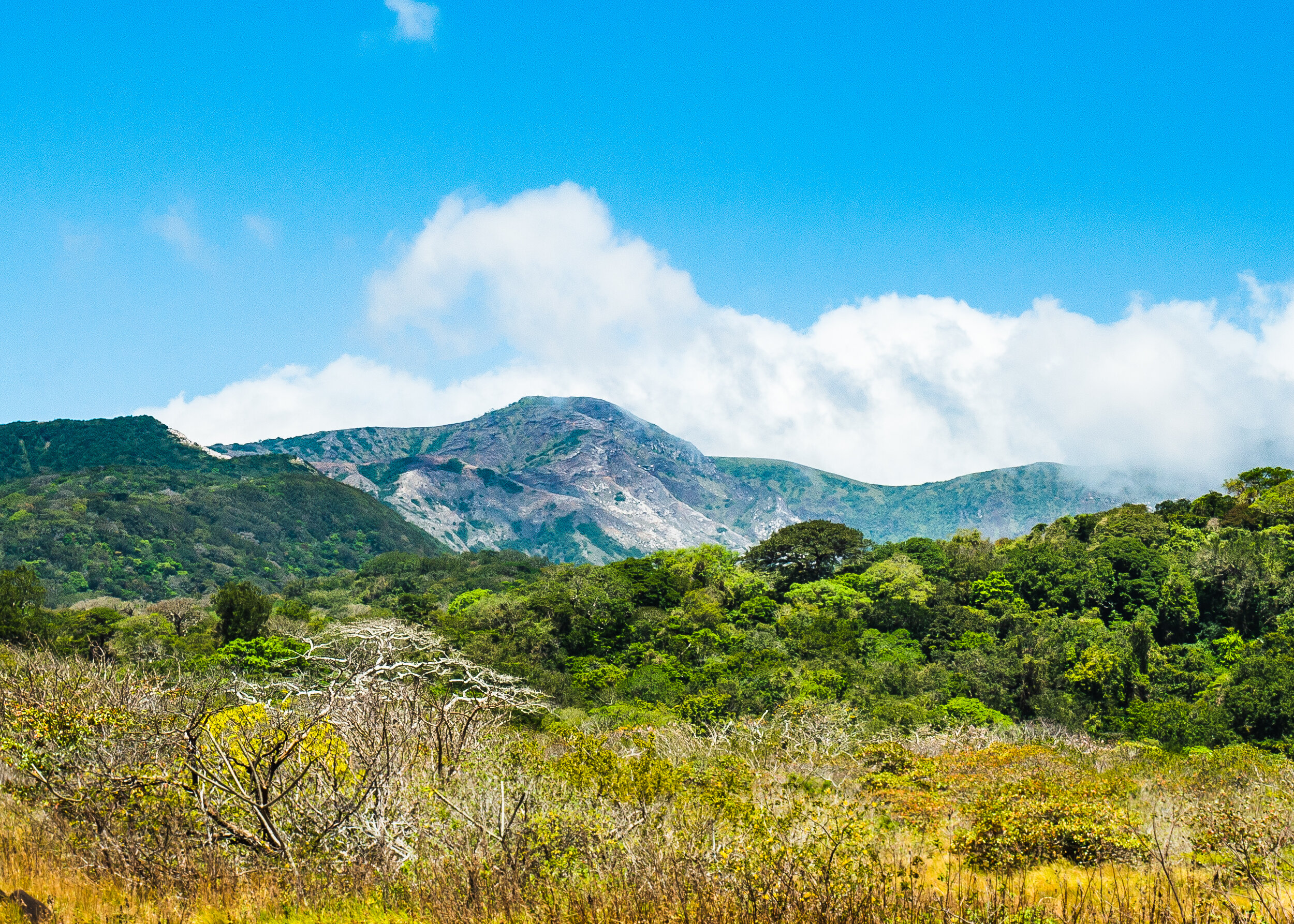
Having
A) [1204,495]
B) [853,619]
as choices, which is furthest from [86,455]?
[1204,495]

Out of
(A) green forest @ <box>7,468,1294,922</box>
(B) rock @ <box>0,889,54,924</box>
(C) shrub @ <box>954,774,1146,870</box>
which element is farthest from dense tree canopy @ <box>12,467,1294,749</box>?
(B) rock @ <box>0,889,54,924</box>

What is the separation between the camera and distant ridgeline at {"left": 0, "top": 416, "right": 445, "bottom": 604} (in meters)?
104

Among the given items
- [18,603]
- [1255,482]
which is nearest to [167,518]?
[18,603]

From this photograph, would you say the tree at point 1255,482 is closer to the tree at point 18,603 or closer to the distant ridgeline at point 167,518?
the tree at point 18,603

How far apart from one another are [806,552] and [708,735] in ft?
110

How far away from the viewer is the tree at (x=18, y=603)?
4259 cm

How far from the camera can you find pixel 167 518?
122 metres

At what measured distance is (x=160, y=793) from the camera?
855cm

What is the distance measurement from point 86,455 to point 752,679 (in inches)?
8111

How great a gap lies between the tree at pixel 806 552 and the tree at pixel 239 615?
3349 centimetres

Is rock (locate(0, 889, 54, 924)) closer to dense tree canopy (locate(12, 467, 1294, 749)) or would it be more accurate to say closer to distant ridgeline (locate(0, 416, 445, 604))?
dense tree canopy (locate(12, 467, 1294, 749))

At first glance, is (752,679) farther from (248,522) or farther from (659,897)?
(248,522)

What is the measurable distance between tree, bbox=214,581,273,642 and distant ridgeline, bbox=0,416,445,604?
202ft

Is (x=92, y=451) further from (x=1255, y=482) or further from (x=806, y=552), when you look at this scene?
(x=1255, y=482)
